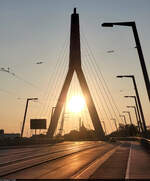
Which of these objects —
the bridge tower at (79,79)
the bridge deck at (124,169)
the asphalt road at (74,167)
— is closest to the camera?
the bridge deck at (124,169)

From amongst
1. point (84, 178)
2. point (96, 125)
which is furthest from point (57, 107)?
point (84, 178)

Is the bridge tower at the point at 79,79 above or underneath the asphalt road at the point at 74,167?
above

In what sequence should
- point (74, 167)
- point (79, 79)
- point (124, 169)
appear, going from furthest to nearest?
point (79, 79)
point (74, 167)
point (124, 169)

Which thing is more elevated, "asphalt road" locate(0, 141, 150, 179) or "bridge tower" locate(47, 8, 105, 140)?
"bridge tower" locate(47, 8, 105, 140)

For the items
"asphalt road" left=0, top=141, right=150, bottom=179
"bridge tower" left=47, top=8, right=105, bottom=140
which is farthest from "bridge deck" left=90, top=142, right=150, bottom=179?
"bridge tower" left=47, top=8, right=105, bottom=140

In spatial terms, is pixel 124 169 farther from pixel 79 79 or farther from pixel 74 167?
pixel 79 79

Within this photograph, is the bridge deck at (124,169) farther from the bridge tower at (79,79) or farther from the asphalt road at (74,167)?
the bridge tower at (79,79)

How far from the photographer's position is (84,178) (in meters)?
13.4

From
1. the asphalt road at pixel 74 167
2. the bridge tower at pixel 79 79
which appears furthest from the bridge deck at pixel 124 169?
the bridge tower at pixel 79 79

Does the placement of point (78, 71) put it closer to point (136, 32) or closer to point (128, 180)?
point (136, 32)

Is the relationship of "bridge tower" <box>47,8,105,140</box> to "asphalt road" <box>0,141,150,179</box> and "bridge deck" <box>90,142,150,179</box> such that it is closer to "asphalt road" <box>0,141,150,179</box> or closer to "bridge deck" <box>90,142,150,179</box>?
"asphalt road" <box>0,141,150,179</box>

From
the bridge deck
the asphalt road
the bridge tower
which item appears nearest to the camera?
the bridge deck

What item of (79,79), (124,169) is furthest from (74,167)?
(79,79)

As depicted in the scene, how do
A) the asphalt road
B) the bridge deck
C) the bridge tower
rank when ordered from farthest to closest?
the bridge tower < the asphalt road < the bridge deck
